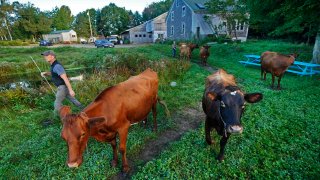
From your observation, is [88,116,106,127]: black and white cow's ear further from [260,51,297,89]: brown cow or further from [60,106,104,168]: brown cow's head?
[260,51,297,89]: brown cow

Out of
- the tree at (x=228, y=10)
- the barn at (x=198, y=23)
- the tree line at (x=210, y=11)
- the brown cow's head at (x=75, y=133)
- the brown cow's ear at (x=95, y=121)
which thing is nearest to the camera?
the brown cow's head at (x=75, y=133)

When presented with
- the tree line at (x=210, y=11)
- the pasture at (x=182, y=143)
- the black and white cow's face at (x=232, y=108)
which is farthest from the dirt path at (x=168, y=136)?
the tree line at (x=210, y=11)

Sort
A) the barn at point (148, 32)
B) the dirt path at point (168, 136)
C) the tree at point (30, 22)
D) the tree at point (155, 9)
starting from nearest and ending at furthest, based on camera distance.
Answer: the dirt path at point (168, 136) < the barn at point (148, 32) < the tree at point (30, 22) < the tree at point (155, 9)

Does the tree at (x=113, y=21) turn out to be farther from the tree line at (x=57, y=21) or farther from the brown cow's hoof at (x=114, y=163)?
the brown cow's hoof at (x=114, y=163)

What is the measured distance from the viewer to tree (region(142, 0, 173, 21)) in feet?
266

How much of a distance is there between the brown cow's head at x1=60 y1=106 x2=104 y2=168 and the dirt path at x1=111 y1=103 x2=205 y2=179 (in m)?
1.36

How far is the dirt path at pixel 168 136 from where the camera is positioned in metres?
4.48

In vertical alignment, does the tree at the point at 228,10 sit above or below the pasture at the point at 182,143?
Answer: above

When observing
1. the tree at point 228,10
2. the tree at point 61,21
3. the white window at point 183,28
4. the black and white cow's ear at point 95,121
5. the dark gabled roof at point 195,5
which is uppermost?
the tree at point 61,21

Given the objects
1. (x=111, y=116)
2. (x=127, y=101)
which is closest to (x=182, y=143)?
(x=127, y=101)

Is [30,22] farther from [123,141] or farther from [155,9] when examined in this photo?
[123,141]

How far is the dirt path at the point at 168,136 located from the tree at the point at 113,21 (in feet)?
231

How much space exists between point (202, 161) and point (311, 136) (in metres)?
2.85

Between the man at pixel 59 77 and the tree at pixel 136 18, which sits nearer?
the man at pixel 59 77
